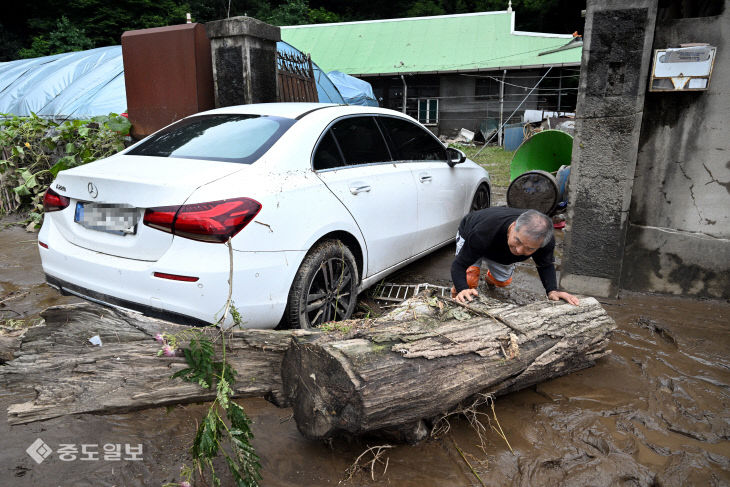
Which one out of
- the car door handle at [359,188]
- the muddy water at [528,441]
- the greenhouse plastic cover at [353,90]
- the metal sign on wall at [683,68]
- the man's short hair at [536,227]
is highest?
the greenhouse plastic cover at [353,90]

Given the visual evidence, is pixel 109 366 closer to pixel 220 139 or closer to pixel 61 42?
pixel 220 139

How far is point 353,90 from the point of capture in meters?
15.4

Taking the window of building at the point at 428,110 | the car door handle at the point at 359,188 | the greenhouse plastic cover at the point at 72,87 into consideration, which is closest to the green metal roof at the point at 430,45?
the window of building at the point at 428,110

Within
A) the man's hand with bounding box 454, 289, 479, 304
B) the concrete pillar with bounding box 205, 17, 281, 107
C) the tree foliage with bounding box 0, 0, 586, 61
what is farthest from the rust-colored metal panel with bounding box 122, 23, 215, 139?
the tree foliage with bounding box 0, 0, 586, 61

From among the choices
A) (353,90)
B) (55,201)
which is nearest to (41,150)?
(55,201)

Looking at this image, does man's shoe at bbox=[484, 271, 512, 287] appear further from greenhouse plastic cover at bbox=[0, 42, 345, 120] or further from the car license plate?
greenhouse plastic cover at bbox=[0, 42, 345, 120]

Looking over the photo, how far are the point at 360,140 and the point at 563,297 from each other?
1.84 m

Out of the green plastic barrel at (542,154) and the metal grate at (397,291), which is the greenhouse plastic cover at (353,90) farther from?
the metal grate at (397,291)

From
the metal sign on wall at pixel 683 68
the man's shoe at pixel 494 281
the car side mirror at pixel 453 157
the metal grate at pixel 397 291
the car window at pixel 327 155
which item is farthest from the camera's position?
the car side mirror at pixel 453 157

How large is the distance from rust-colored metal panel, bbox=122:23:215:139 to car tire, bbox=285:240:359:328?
3.80 meters

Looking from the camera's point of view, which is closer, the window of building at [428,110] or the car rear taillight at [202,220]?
the car rear taillight at [202,220]

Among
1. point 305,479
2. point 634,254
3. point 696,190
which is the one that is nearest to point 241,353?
point 305,479

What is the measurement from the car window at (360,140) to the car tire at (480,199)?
5.90ft

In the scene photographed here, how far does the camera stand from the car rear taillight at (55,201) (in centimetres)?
293
